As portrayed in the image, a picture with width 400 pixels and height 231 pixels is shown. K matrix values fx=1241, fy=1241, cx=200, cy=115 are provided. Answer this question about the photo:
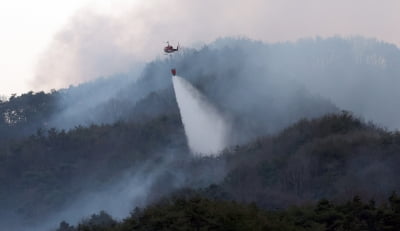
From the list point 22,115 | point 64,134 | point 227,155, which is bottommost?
point 227,155

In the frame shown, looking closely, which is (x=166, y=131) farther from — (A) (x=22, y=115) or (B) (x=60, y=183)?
(A) (x=22, y=115)

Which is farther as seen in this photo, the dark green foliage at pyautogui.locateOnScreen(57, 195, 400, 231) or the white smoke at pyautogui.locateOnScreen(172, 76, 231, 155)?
the white smoke at pyautogui.locateOnScreen(172, 76, 231, 155)

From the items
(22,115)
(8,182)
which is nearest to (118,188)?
(8,182)

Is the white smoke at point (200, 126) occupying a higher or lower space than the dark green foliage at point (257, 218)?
higher

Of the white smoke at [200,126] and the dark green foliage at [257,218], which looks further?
the white smoke at [200,126]

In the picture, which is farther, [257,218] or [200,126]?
[200,126]

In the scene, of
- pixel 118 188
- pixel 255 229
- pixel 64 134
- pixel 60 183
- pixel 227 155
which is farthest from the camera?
pixel 64 134

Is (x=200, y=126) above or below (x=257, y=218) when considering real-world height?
above

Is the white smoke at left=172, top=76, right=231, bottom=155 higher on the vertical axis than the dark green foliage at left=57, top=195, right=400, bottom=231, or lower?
higher
